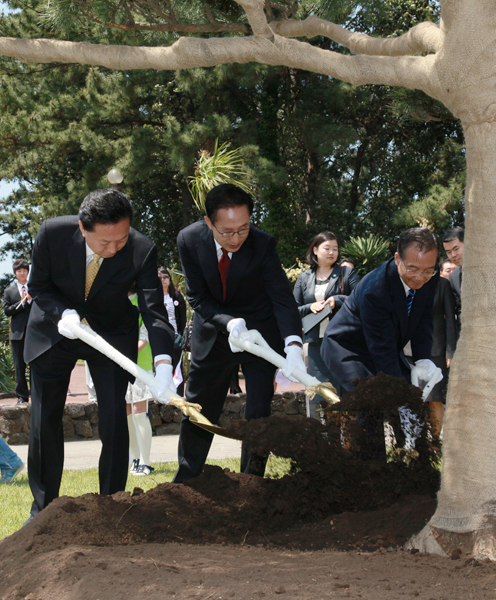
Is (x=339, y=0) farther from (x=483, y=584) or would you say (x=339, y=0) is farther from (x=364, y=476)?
A: (x=483, y=584)

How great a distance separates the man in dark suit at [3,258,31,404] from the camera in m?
8.18

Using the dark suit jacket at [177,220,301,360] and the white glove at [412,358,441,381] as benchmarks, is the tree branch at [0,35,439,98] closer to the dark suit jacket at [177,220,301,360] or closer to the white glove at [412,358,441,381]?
the dark suit jacket at [177,220,301,360]

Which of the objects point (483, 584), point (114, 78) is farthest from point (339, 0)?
point (114, 78)

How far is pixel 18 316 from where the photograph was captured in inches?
324

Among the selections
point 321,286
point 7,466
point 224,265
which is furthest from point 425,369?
point 7,466

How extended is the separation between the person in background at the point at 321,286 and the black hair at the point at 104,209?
2.78 metres

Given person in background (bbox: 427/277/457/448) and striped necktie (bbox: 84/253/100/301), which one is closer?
striped necktie (bbox: 84/253/100/301)

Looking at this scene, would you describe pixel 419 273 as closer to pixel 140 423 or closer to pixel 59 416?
pixel 59 416

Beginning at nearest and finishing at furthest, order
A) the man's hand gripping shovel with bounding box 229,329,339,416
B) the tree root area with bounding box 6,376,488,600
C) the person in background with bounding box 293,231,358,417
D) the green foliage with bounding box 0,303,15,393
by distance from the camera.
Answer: the tree root area with bounding box 6,376,488,600 < the man's hand gripping shovel with bounding box 229,329,339,416 < the person in background with bounding box 293,231,358,417 < the green foliage with bounding box 0,303,15,393

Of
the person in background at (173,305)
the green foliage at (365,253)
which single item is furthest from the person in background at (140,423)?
the green foliage at (365,253)

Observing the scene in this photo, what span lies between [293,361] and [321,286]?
259 cm

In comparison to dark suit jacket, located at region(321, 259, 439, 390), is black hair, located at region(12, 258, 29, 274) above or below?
above

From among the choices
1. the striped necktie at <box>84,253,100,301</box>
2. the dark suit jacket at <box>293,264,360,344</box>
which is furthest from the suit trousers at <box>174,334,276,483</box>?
the dark suit jacket at <box>293,264,360,344</box>

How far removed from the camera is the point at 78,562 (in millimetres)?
2227
